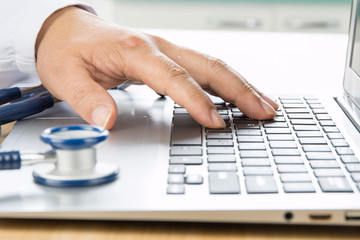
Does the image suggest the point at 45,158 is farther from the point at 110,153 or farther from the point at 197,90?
the point at 197,90

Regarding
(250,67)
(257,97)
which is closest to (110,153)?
(257,97)

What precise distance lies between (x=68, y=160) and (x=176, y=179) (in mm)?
94

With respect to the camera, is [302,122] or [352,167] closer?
[352,167]

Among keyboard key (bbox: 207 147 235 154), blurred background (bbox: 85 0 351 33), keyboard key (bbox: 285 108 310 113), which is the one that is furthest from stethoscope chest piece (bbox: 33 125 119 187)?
blurred background (bbox: 85 0 351 33)

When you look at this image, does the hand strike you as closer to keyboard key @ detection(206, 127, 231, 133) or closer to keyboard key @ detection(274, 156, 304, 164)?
keyboard key @ detection(206, 127, 231, 133)

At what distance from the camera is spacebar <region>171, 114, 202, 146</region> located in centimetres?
57

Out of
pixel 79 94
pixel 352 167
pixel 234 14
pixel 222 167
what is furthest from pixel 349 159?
pixel 234 14

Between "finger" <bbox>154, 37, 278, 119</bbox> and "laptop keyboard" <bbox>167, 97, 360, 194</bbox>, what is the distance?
0.05 feet

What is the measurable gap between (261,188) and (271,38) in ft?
3.36

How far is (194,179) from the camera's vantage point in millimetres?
461

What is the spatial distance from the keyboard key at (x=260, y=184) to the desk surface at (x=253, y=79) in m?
0.03

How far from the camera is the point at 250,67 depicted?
108 cm

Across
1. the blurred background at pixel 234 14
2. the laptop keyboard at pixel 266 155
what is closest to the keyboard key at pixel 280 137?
the laptop keyboard at pixel 266 155

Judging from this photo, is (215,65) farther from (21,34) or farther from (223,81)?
(21,34)
